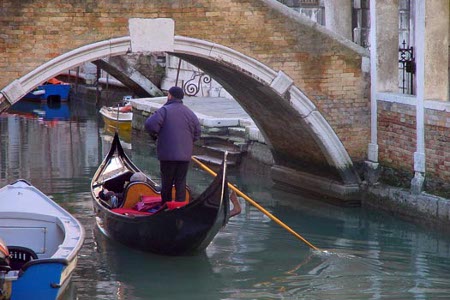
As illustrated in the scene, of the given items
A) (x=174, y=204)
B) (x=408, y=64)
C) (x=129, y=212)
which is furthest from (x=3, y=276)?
(x=408, y=64)

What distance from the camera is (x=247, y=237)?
25.0ft

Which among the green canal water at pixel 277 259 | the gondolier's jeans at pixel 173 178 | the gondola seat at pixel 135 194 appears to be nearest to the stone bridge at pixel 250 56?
the green canal water at pixel 277 259

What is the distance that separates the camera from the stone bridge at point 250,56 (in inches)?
295

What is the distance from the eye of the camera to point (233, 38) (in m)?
8.05

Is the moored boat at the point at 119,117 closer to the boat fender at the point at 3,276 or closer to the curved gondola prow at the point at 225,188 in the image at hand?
the curved gondola prow at the point at 225,188

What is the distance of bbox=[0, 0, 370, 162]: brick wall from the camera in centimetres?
747

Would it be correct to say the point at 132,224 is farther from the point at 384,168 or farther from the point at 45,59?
the point at 384,168

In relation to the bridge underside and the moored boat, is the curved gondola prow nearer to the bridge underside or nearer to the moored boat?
the bridge underside

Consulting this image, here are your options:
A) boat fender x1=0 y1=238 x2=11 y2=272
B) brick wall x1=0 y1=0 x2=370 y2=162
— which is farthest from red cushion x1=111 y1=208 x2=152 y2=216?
boat fender x1=0 y1=238 x2=11 y2=272

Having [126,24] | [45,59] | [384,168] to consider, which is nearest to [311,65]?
[384,168]

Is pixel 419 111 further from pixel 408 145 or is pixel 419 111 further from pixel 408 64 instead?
pixel 408 64

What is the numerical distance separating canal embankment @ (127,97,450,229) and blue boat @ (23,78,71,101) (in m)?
5.07

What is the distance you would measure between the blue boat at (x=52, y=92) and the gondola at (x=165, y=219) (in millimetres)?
10889

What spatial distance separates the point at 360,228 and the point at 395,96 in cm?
Result: 107
